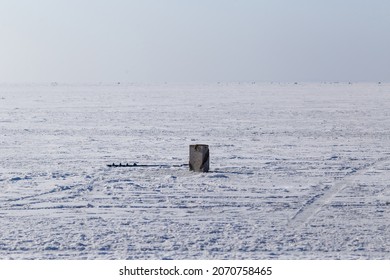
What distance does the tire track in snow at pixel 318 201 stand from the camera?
26.9ft

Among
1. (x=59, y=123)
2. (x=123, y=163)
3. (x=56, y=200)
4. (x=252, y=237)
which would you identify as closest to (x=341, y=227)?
(x=252, y=237)

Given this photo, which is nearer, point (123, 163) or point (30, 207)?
point (30, 207)

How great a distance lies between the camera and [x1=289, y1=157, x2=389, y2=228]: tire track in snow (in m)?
8.20

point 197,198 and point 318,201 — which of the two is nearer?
point 318,201

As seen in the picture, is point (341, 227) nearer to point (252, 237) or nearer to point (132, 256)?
Answer: point (252, 237)

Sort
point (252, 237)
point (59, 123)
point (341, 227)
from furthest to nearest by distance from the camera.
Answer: point (59, 123), point (341, 227), point (252, 237)

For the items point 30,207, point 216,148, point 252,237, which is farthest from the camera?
point 216,148

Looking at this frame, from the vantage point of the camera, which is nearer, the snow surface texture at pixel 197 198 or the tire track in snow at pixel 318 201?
the snow surface texture at pixel 197 198

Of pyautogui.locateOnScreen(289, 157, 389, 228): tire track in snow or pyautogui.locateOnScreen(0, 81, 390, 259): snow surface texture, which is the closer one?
pyautogui.locateOnScreen(0, 81, 390, 259): snow surface texture

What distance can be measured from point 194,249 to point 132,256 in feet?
2.05

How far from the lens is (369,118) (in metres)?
25.7

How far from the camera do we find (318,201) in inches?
371
